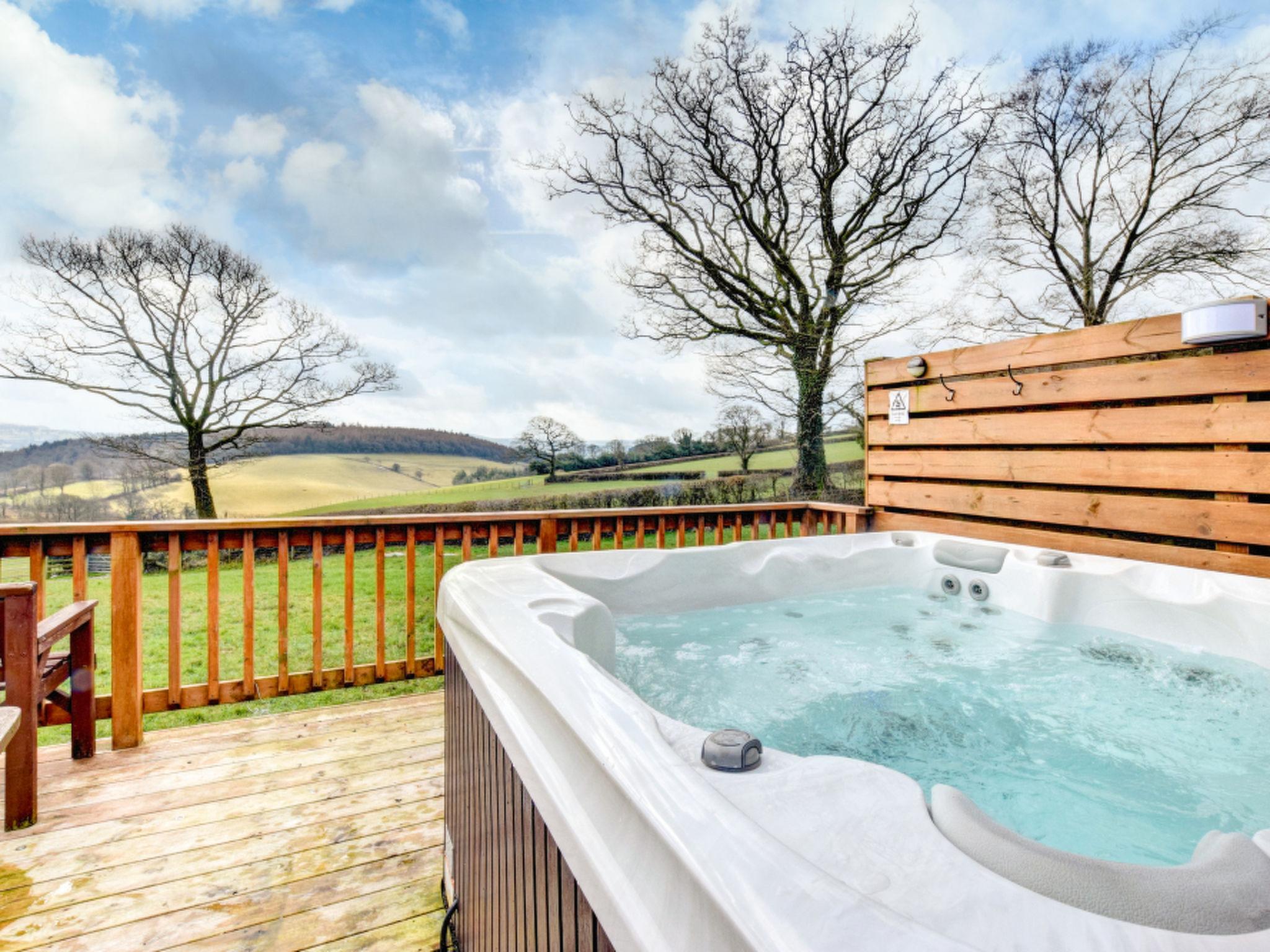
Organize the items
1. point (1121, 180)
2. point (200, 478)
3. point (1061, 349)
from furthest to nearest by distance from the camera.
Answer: point (1121, 180)
point (200, 478)
point (1061, 349)

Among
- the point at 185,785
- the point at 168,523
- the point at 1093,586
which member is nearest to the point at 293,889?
the point at 185,785

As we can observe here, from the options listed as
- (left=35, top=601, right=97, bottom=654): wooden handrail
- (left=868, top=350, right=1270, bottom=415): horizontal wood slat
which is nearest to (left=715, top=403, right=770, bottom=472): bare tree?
(left=868, top=350, right=1270, bottom=415): horizontal wood slat

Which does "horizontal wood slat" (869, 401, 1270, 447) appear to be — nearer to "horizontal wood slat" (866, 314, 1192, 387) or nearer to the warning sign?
the warning sign

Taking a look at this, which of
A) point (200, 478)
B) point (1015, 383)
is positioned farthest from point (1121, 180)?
point (200, 478)

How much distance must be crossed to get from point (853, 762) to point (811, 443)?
4.89 meters

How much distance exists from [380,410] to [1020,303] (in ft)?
20.4

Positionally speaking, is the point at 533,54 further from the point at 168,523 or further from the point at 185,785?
the point at 185,785

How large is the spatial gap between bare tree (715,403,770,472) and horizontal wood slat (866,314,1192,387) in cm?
210

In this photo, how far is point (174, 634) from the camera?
2146mm

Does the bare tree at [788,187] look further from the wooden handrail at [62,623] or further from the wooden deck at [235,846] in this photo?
the wooden handrail at [62,623]

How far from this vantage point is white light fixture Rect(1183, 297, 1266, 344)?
6.15 feet

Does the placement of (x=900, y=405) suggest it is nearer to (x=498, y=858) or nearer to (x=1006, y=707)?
(x=1006, y=707)

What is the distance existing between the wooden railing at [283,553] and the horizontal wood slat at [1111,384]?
80 centimetres

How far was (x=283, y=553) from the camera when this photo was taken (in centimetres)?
227
